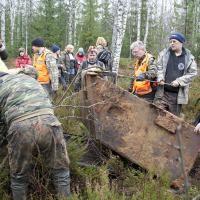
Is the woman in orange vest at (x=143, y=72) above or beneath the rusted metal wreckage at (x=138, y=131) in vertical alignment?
above

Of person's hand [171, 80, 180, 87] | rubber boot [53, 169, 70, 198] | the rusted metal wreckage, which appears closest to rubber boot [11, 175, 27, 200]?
rubber boot [53, 169, 70, 198]

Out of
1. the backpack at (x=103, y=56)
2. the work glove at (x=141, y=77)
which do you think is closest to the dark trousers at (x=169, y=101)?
the work glove at (x=141, y=77)

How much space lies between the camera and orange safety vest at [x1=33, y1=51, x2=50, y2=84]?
8.54 meters

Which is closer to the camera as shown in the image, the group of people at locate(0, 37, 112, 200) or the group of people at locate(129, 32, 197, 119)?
the group of people at locate(0, 37, 112, 200)

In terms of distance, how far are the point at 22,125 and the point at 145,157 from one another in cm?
189

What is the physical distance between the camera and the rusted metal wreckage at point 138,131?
16.8ft

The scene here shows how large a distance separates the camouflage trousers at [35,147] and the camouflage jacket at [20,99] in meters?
0.07

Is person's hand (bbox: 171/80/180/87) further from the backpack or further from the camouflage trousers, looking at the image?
the backpack

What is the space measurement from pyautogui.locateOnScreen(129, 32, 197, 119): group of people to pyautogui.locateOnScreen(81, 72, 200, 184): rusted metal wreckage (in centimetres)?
104

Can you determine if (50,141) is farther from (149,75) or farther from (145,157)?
(149,75)

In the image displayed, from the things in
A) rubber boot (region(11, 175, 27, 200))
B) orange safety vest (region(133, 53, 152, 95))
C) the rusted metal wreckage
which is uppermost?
orange safety vest (region(133, 53, 152, 95))

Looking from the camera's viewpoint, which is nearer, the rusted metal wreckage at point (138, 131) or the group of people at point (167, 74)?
the rusted metal wreckage at point (138, 131)

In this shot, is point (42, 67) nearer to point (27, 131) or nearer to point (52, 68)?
point (52, 68)

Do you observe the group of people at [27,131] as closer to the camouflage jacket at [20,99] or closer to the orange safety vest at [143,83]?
the camouflage jacket at [20,99]
